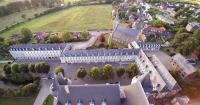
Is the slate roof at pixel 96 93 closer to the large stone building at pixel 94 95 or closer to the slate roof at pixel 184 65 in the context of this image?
the large stone building at pixel 94 95

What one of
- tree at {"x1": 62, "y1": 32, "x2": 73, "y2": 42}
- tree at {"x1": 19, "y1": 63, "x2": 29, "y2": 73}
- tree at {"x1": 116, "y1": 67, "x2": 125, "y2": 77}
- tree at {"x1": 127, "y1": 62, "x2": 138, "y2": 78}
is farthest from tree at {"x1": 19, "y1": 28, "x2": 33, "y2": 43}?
tree at {"x1": 127, "y1": 62, "x2": 138, "y2": 78}

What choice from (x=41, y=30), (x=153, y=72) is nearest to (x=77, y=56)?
(x=153, y=72)

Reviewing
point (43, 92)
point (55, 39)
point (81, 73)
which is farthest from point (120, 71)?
point (55, 39)

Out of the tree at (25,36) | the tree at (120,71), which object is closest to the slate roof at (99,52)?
the tree at (120,71)

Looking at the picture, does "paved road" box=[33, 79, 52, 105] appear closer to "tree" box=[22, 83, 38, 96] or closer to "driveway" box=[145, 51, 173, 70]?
"tree" box=[22, 83, 38, 96]

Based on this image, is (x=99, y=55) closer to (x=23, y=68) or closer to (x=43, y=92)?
(x=43, y=92)
